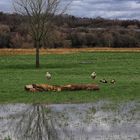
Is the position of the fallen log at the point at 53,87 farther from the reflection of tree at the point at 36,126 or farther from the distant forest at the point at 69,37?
the distant forest at the point at 69,37

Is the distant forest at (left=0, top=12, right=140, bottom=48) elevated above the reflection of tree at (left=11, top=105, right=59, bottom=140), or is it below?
below

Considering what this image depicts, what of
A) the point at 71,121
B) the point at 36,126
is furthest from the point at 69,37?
the point at 36,126

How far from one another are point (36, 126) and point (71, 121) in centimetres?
120

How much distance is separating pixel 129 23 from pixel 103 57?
149ft

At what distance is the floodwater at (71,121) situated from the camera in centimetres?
1213

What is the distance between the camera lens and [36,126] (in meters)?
13.5

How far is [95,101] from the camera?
19.2m

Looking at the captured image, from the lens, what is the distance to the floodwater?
1213 cm

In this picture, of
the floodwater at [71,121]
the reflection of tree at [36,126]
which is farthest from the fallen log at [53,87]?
the reflection of tree at [36,126]

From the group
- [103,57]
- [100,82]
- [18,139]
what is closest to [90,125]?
[18,139]

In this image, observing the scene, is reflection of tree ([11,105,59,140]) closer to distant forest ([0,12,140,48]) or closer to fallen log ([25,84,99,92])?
fallen log ([25,84,99,92])

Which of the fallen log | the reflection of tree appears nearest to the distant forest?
the fallen log

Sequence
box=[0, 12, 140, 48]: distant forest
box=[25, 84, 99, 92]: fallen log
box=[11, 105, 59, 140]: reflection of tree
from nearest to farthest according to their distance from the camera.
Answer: box=[11, 105, 59, 140]: reflection of tree → box=[25, 84, 99, 92]: fallen log → box=[0, 12, 140, 48]: distant forest

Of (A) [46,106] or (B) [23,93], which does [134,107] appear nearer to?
(A) [46,106]
